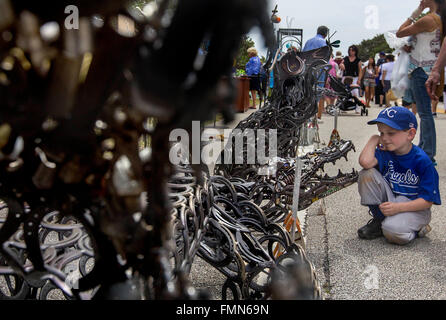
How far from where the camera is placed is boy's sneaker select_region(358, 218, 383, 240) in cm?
357

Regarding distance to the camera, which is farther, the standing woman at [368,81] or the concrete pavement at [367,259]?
the standing woman at [368,81]

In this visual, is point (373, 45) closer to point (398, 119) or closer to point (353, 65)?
point (353, 65)

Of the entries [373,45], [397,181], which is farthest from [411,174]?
[373,45]

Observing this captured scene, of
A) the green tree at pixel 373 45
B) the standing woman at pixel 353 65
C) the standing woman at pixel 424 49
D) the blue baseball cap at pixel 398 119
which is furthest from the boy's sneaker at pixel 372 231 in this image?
the green tree at pixel 373 45

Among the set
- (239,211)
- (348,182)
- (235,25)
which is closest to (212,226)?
(239,211)

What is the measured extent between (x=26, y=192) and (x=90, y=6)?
1.56 feet

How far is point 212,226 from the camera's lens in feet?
6.68

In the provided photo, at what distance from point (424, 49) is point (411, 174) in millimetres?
2110

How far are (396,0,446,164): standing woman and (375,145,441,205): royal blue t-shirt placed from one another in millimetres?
1887

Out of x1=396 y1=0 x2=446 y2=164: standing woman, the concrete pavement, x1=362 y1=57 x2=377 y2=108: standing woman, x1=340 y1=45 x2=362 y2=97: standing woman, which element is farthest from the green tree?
the concrete pavement

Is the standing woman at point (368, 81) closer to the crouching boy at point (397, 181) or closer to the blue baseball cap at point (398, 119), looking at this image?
the crouching boy at point (397, 181)

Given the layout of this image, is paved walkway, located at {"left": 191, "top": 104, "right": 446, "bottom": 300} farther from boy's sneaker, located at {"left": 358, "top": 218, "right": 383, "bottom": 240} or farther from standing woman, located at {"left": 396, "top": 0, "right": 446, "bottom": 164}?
standing woman, located at {"left": 396, "top": 0, "right": 446, "bottom": 164}

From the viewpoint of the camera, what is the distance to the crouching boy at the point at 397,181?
10.9ft

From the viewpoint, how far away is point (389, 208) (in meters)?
3.40
